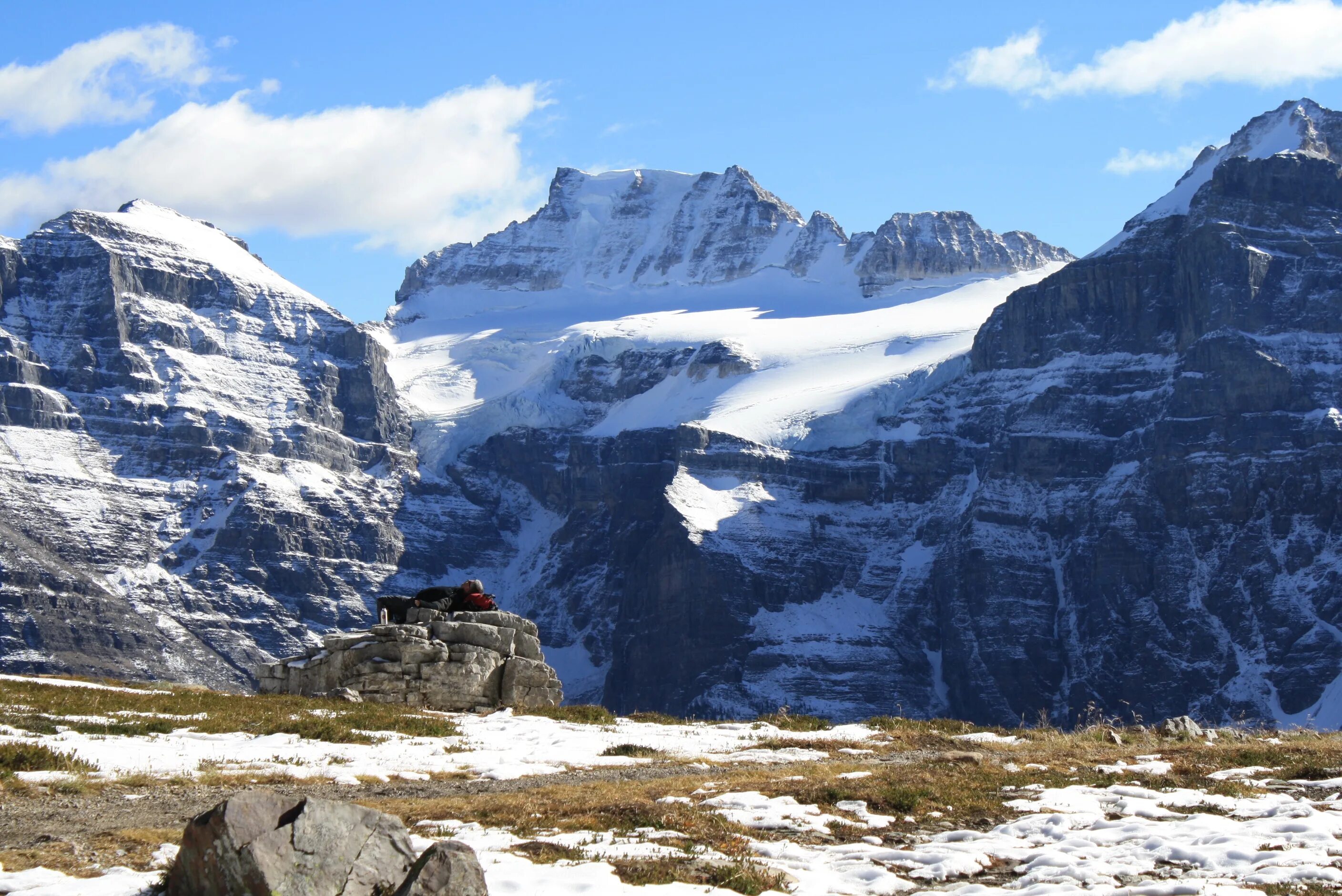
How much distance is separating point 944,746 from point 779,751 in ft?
11.9

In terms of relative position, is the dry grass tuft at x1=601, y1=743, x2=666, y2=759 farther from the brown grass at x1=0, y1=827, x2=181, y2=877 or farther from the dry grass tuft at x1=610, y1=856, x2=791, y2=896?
the brown grass at x1=0, y1=827, x2=181, y2=877

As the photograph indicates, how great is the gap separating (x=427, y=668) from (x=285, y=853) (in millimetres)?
25917

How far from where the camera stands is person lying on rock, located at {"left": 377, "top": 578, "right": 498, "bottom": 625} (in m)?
50.2

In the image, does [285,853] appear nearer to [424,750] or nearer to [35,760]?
[35,760]

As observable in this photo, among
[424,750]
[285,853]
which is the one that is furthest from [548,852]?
[424,750]

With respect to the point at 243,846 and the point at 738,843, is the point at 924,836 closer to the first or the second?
the point at 738,843

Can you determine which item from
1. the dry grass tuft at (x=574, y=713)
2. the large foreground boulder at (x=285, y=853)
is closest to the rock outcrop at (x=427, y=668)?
the dry grass tuft at (x=574, y=713)

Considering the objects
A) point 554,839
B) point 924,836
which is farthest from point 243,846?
point 924,836

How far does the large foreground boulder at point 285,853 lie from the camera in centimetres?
1892

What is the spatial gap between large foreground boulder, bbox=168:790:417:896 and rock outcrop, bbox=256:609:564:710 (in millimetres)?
24375

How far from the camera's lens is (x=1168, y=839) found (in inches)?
940

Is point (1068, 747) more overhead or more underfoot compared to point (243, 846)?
more underfoot

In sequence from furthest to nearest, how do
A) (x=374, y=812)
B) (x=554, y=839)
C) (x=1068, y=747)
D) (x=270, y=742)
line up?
(x=1068, y=747), (x=270, y=742), (x=554, y=839), (x=374, y=812)

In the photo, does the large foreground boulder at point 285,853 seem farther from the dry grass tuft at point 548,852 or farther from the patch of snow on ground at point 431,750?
the patch of snow on ground at point 431,750
